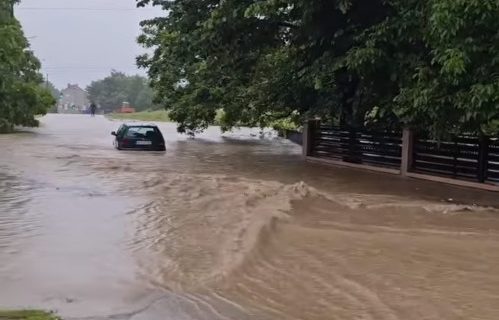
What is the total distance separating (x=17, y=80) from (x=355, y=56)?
25163 mm

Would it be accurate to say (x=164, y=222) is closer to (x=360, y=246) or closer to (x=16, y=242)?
(x=16, y=242)

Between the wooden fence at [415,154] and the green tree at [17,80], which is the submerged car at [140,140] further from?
the green tree at [17,80]

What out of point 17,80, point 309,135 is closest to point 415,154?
point 309,135

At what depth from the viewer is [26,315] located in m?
5.10

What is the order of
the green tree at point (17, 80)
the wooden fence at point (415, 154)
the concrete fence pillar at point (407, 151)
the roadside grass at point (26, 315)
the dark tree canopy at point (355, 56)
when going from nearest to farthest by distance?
1. the roadside grass at point (26, 315)
2. the dark tree canopy at point (355, 56)
3. the wooden fence at point (415, 154)
4. the concrete fence pillar at point (407, 151)
5. the green tree at point (17, 80)

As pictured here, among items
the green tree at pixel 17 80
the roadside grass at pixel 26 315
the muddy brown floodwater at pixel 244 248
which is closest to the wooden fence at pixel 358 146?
the muddy brown floodwater at pixel 244 248

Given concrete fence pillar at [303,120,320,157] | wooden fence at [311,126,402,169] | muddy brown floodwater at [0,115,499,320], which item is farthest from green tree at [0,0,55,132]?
muddy brown floodwater at [0,115,499,320]

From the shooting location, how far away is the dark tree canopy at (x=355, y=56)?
11.9m

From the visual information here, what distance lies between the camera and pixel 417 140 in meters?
18.0

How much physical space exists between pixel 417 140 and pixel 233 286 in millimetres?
12271

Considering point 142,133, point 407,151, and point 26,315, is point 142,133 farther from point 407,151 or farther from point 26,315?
point 26,315

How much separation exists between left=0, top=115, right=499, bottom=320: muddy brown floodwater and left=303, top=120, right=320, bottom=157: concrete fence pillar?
749 centimetres

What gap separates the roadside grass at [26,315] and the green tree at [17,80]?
2748 cm

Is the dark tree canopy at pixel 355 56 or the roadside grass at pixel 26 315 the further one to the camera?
the dark tree canopy at pixel 355 56
